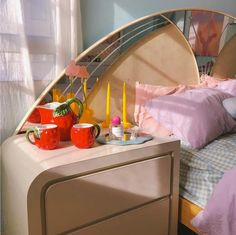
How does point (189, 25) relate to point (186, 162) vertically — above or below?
above

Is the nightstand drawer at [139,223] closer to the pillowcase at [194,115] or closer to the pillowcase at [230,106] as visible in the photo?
the pillowcase at [194,115]

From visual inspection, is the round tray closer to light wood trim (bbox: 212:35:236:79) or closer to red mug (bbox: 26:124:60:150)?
red mug (bbox: 26:124:60:150)

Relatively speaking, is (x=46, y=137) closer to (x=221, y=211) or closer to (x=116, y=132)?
(x=116, y=132)

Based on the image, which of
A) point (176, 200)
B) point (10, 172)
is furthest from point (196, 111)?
point (10, 172)

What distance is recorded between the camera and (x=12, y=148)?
1.20 meters

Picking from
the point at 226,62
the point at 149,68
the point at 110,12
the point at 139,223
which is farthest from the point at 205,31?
the point at 139,223

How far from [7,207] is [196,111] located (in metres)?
1.02

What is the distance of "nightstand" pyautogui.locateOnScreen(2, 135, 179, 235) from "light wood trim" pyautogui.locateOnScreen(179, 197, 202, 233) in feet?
0.15

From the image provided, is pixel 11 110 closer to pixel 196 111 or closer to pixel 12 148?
pixel 12 148

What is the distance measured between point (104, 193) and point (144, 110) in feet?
2.31

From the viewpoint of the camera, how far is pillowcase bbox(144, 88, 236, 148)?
1.46 metres

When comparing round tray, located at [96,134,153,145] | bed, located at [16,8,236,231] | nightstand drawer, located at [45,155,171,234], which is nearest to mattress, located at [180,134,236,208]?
bed, located at [16,8,236,231]

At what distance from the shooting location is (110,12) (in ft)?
5.32

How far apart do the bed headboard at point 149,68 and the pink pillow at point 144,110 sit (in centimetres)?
3
